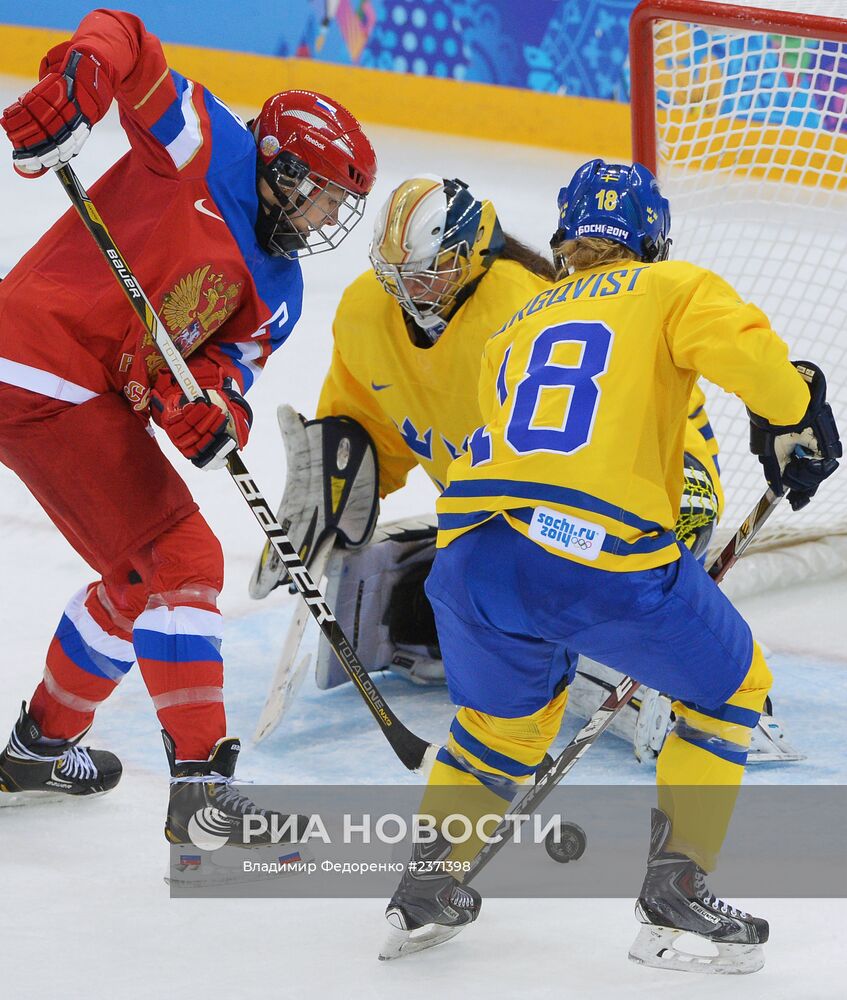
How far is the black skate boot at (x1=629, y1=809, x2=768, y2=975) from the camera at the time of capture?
191 cm

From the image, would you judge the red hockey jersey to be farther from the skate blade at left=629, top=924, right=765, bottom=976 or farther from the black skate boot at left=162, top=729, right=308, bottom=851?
the skate blade at left=629, top=924, right=765, bottom=976

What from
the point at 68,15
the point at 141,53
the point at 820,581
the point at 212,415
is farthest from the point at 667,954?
the point at 68,15

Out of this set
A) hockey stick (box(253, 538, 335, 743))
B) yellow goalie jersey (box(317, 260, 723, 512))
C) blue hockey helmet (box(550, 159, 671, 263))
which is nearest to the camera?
blue hockey helmet (box(550, 159, 671, 263))

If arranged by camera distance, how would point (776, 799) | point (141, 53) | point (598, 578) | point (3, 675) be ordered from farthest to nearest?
point (3, 675)
point (776, 799)
point (141, 53)
point (598, 578)

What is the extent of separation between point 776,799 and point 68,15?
21.9ft

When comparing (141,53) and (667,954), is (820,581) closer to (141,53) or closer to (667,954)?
(667,954)

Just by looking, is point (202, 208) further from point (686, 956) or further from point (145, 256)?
point (686, 956)

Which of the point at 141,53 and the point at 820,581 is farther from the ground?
the point at 141,53

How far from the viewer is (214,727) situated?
2197mm

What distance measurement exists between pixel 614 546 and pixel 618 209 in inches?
19.2

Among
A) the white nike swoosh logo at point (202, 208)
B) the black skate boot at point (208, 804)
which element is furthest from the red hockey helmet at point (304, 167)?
the black skate boot at point (208, 804)

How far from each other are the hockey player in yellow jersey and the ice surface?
0.27ft

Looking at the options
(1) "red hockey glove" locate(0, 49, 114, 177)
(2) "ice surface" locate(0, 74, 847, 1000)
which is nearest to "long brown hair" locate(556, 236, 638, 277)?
(1) "red hockey glove" locate(0, 49, 114, 177)

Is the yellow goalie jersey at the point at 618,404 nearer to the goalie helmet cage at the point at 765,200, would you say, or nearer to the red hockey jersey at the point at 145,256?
the red hockey jersey at the point at 145,256
